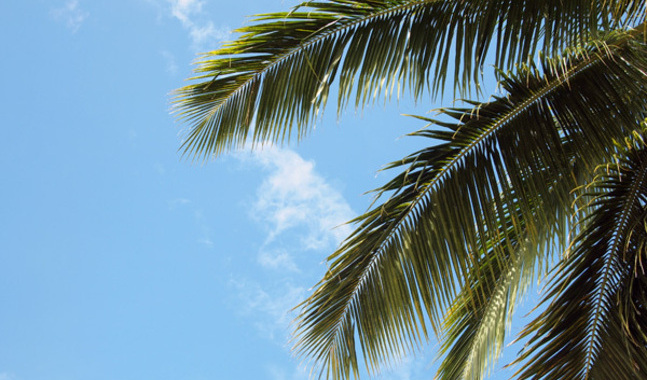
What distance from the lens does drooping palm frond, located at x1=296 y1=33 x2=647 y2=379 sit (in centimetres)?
325

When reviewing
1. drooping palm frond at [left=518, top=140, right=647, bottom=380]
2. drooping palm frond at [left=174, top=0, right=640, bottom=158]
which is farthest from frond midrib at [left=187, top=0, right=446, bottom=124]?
drooping palm frond at [left=518, top=140, right=647, bottom=380]

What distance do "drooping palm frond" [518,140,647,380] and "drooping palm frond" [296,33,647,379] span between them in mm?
270

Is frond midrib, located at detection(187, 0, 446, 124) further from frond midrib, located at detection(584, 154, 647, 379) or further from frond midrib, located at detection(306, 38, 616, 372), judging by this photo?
frond midrib, located at detection(584, 154, 647, 379)

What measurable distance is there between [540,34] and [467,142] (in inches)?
23.4

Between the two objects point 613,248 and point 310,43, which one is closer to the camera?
point 613,248

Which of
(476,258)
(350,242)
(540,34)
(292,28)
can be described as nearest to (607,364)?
(476,258)

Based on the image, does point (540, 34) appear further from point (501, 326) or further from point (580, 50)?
point (501, 326)

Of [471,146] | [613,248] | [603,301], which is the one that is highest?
[471,146]

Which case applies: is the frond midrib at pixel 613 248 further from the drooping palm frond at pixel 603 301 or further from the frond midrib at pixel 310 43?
the frond midrib at pixel 310 43

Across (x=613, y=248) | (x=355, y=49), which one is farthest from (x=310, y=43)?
(x=613, y=248)

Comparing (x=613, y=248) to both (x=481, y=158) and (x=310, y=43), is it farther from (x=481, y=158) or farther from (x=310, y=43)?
(x=310, y=43)

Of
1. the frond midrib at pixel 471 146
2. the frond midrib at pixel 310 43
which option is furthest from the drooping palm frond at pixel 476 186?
the frond midrib at pixel 310 43

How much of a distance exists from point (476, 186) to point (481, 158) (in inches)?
5.8

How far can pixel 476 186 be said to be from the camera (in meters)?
3.30
